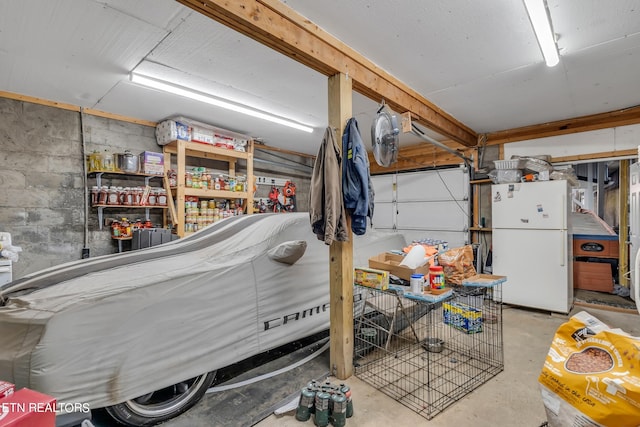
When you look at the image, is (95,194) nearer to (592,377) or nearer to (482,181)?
(592,377)

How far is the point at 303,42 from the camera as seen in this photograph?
2.20m

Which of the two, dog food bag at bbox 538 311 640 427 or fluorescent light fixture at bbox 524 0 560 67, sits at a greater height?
fluorescent light fixture at bbox 524 0 560 67

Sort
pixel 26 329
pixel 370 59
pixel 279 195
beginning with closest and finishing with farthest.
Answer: pixel 26 329
pixel 370 59
pixel 279 195

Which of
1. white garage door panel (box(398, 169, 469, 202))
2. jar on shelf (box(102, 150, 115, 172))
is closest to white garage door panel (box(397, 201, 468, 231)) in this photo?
white garage door panel (box(398, 169, 469, 202))

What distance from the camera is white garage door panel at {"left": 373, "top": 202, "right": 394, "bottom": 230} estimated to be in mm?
6590

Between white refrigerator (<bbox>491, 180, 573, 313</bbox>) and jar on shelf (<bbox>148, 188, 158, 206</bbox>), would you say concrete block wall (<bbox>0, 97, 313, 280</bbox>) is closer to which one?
jar on shelf (<bbox>148, 188, 158, 206</bbox>)

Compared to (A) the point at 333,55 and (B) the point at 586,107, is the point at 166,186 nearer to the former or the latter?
(A) the point at 333,55

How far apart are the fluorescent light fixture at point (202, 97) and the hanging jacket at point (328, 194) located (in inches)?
77.2

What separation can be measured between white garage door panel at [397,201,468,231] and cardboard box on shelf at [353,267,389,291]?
12.4ft

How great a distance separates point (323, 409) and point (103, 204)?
11.5 feet

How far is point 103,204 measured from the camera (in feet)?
12.2

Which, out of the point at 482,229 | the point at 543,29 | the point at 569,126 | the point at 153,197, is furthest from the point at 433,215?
the point at 153,197

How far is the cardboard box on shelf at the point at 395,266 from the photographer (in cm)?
244

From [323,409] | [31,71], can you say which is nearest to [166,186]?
[31,71]
